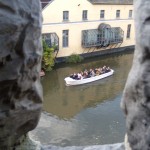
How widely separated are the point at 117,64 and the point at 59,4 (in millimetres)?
5428

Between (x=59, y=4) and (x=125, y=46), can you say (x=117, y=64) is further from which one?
(x=59, y=4)

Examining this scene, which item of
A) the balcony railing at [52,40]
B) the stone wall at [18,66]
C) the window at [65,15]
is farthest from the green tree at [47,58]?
the stone wall at [18,66]

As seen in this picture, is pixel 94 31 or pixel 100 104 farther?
pixel 94 31

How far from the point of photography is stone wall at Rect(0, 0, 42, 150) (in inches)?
129

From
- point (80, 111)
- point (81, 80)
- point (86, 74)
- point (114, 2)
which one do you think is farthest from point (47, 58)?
point (114, 2)

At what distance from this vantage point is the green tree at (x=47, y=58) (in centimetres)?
1827

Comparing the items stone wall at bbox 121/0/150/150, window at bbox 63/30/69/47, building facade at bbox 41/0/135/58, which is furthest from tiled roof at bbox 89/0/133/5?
stone wall at bbox 121/0/150/150

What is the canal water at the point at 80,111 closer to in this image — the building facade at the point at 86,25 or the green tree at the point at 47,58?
the green tree at the point at 47,58

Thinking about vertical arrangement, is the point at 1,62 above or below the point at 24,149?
above

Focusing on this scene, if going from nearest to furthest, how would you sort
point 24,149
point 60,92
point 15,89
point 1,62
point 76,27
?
point 1,62 → point 15,89 → point 24,149 → point 60,92 → point 76,27

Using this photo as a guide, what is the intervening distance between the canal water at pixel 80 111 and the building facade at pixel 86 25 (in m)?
1.68

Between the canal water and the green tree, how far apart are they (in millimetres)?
420

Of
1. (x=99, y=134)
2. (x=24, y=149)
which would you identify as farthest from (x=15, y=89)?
(x=99, y=134)

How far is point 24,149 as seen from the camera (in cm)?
452
